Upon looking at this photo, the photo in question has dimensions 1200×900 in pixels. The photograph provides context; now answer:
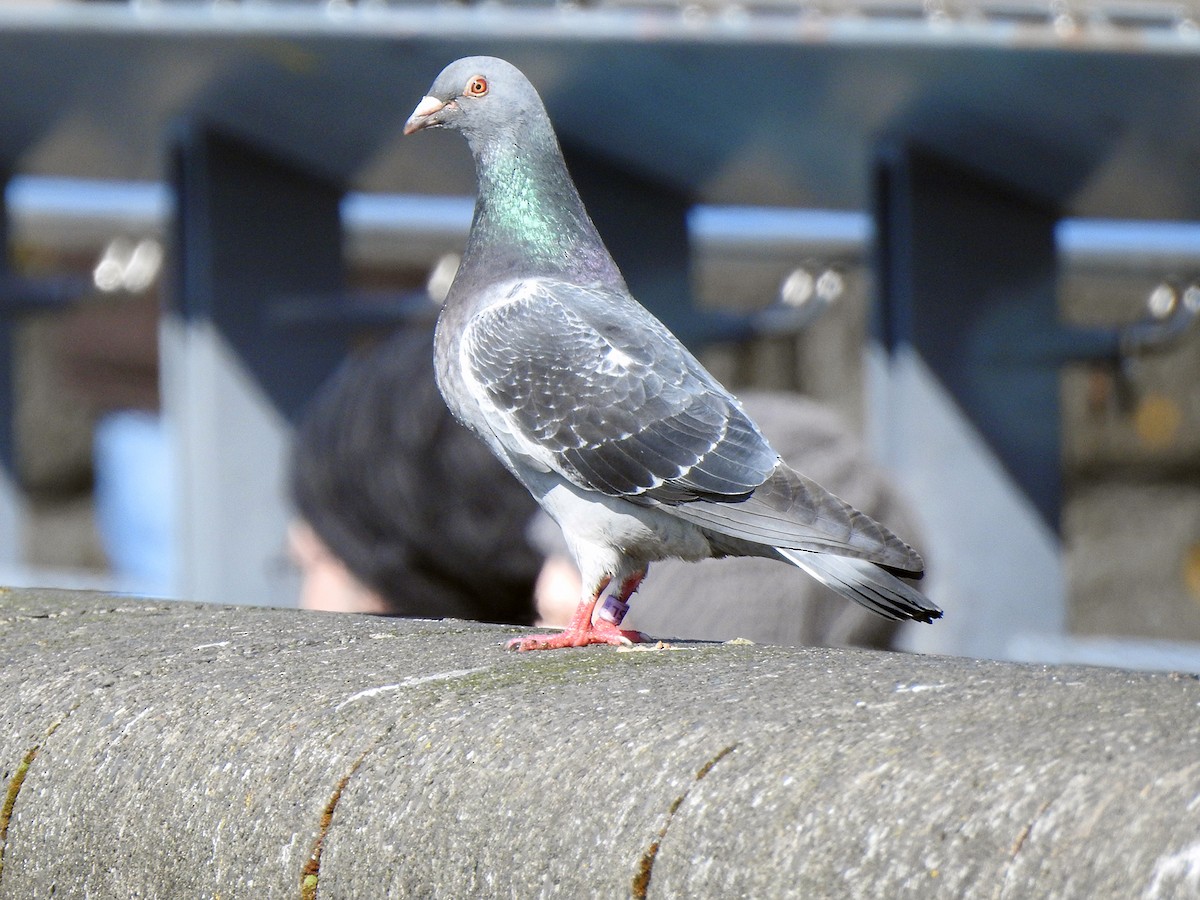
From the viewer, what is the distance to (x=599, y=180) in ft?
16.6

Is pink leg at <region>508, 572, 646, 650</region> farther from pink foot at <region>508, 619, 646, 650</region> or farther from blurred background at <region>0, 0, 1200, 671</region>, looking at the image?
blurred background at <region>0, 0, 1200, 671</region>

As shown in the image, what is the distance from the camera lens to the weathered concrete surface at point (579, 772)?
4.11 ft

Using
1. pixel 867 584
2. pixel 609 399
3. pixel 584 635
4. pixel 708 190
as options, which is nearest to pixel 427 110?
pixel 609 399

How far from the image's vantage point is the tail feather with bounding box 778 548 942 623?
2129 mm

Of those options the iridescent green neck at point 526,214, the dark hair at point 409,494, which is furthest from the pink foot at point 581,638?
the dark hair at point 409,494

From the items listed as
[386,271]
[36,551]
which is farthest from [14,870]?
[36,551]

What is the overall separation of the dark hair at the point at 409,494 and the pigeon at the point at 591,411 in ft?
2.65

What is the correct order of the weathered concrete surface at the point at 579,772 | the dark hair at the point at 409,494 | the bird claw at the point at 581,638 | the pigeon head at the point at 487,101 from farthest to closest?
the dark hair at the point at 409,494 → the pigeon head at the point at 487,101 → the bird claw at the point at 581,638 → the weathered concrete surface at the point at 579,772

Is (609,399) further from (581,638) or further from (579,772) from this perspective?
(579,772)

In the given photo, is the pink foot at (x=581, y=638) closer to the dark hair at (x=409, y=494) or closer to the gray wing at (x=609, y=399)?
the gray wing at (x=609, y=399)

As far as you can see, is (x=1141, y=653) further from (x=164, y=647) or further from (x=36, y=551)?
(x=36, y=551)

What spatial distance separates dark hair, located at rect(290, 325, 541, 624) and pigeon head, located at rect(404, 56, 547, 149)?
858 millimetres

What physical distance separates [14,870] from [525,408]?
857mm

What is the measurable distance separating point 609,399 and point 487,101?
472mm
